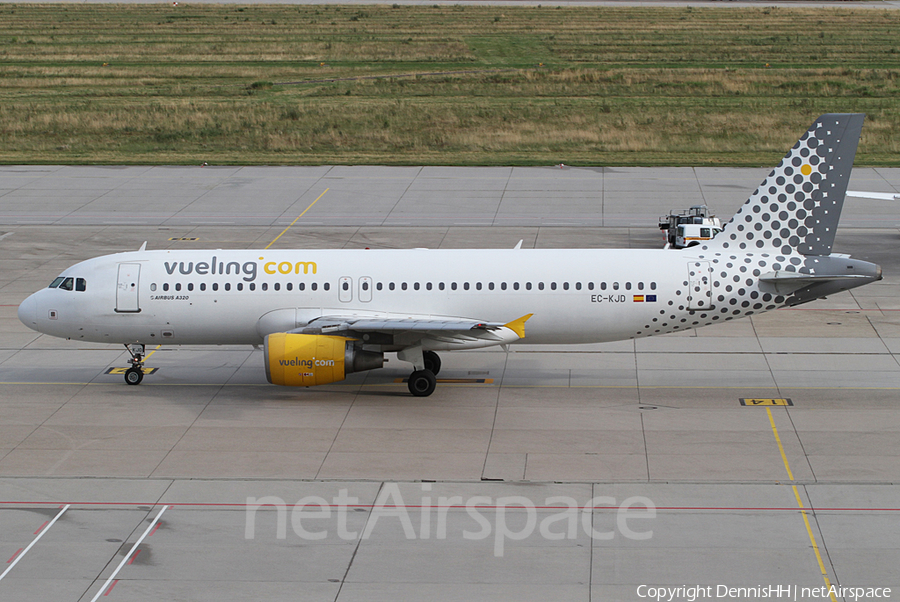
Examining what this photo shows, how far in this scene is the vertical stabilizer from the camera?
2698cm

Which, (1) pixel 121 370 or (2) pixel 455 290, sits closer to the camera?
(2) pixel 455 290

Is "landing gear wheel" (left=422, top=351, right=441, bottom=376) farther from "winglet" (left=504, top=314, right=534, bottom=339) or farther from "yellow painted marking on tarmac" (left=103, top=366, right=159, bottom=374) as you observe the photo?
"yellow painted marking on tarmac" (left=103, top=366, right=159, bottom=374)

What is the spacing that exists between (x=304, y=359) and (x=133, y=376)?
19.7ft

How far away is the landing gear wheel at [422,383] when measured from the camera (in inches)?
1083

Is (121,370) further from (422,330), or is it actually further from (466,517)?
(466,517)

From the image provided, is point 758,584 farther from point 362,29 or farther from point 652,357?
point 362,29

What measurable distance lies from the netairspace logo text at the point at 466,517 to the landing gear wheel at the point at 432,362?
7.60 meters

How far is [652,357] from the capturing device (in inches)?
1216

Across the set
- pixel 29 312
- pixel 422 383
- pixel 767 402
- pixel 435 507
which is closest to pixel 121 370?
pixel 29 312

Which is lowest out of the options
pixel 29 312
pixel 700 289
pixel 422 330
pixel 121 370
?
pixel 121 370

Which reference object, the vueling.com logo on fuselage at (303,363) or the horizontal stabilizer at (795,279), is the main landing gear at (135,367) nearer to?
the vueling.com logo on fuselage at (303,363)

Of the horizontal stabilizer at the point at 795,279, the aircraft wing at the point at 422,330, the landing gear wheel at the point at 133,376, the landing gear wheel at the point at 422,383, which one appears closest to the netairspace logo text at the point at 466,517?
the aircraft wing at the point at 422,330

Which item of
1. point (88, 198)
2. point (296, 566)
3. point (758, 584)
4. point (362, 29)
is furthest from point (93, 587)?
point (362, 29)

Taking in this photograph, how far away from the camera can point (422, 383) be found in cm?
2752
